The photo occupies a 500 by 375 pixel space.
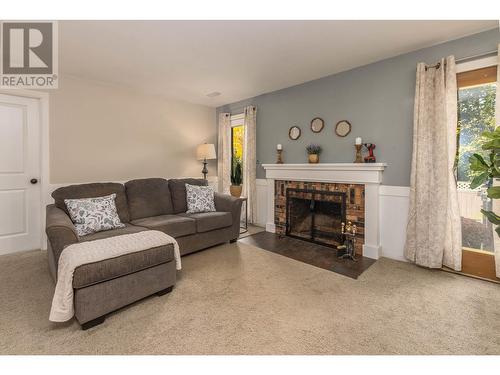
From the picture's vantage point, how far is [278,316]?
72.3 inches

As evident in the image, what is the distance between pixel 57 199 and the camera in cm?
277

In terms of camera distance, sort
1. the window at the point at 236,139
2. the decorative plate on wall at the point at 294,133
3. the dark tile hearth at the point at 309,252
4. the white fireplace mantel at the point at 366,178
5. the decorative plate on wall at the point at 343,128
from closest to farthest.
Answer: the dark tile hearth at the point at 309,252 < the white fireplace mantel at the point at 366,178 < the decorative plate on wall at the point at 343,128 < the decorative plate on wall at the point at 294,133 < the window at the point at 236,139

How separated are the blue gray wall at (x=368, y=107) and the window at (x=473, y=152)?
293 millimetres

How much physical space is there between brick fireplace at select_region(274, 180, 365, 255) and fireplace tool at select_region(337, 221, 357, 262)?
70 mm

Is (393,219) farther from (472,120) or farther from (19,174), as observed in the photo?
(19,174)

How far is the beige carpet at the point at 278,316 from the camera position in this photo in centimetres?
152

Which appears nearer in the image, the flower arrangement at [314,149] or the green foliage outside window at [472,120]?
the green foliage outside window at [472,120]

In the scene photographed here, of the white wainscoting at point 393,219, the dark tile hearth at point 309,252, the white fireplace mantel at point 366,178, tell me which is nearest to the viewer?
the dark tile hearth at point 309,252

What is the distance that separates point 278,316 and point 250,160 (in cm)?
304

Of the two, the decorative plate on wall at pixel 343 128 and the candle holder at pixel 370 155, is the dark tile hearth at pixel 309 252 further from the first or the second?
the decorative plate on wall at pixel 343 128

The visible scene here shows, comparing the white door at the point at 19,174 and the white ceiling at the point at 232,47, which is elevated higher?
the white ceiling at the point at 232,47

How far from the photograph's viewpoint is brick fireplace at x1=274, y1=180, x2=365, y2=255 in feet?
10.5

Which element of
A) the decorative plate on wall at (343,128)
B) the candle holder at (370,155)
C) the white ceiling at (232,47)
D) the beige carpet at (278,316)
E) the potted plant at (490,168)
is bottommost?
the beige carpet at (278,316)

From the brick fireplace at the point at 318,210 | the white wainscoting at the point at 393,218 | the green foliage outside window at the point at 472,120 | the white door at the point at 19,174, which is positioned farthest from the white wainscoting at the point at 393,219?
the white door at the point at 19,174
